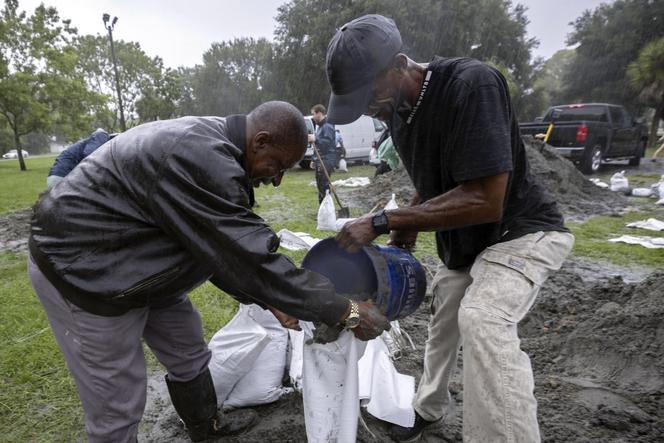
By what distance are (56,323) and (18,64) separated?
24.2 m

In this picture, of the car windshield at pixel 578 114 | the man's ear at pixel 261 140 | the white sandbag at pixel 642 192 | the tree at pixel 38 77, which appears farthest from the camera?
the tree at pixel 38 77

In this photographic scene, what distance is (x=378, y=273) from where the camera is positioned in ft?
5.97

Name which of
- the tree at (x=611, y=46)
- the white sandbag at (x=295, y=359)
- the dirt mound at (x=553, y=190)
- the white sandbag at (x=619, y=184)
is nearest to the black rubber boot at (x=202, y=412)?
the white sandbag at (x=295, y=359)

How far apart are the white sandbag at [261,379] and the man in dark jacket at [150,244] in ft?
2.39

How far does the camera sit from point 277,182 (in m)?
1.78

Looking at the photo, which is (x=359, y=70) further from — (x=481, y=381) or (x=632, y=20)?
(x=632, y=20)

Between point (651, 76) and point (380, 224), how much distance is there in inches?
957

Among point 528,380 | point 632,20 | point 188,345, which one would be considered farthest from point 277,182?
point 632,20

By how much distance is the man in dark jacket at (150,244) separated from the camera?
1.38m

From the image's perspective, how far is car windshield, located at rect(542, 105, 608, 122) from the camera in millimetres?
12516

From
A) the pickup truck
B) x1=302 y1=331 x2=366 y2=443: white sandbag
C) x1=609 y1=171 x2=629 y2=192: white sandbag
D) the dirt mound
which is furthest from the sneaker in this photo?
the pickup truck

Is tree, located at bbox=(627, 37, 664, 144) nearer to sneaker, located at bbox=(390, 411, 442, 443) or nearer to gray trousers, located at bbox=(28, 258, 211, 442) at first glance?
sneaker, located at bbox=(390, 411, 442, 443)

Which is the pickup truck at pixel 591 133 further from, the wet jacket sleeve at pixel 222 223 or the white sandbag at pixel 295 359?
the wet jacket sleeve at pixel 222 223

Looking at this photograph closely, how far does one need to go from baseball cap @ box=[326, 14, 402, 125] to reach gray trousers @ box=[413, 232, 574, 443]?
0.83m
